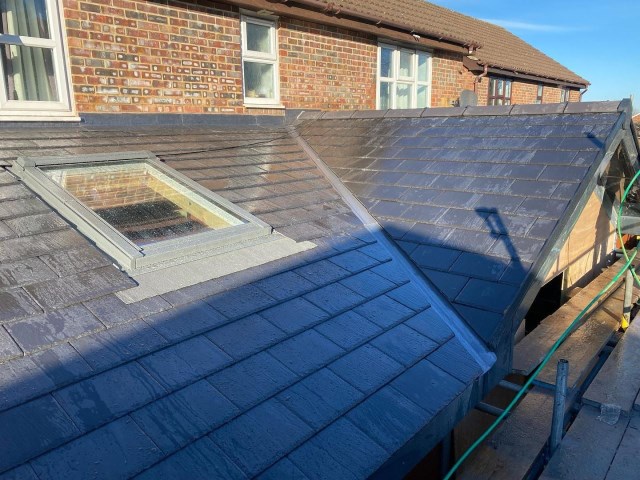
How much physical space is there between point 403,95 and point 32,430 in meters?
10.4

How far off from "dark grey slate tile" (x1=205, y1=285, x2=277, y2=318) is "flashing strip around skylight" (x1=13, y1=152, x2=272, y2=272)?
0.49 meters

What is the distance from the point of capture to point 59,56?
5.20m

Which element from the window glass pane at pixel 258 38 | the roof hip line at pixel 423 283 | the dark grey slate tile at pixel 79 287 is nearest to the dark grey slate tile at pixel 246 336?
the dark grey slate tile at pixel 79 287

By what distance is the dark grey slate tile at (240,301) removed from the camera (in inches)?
105

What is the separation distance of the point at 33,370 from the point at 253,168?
3.53m

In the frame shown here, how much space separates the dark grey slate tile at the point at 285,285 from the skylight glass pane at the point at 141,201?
720 millimetres

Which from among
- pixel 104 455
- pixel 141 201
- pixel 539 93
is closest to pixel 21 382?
pixel 104 455

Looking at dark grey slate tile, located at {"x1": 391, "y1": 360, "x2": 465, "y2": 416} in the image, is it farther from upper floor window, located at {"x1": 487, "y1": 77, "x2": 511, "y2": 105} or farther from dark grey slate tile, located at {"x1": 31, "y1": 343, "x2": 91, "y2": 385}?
upper floor window, located at {"x1": 487, "y1": 77, "x2": 511, "y2": 105}

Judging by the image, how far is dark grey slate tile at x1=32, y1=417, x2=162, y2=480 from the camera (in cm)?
157

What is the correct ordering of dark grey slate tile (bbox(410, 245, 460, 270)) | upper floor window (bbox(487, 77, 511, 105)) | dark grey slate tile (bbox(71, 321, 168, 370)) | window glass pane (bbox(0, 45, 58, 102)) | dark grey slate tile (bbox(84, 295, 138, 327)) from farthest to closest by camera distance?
1. upper floor window (bbox(487, 77, 511, 105))
2. window glass pane (bbox(0, 45, 58, 102))
3. dark grey slate tile (bbox(410, 245, 460, 270))
4. dark grey slate tile (bbox(84, 295, 138, 327))
5. dark grey slate tile (bbox(71, 321, 168, 370))

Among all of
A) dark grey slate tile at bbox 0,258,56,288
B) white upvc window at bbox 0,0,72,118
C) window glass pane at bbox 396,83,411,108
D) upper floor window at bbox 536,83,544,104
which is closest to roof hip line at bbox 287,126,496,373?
dark grey slate tile at bbox 0,258,56,288

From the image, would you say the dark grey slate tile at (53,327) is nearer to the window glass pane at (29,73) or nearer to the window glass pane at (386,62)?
the window glass pane at (29,73)

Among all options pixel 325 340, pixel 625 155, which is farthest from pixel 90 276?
pixel 625 155

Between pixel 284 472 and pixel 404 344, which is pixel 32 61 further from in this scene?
pixel 284 472
